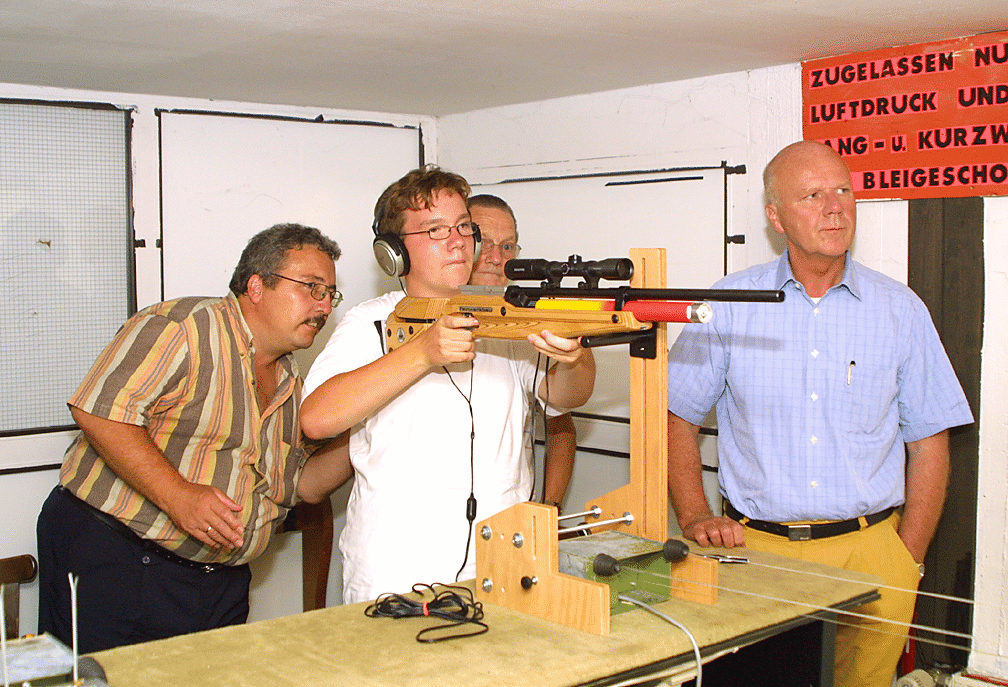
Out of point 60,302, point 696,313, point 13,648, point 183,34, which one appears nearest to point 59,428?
point 60,302

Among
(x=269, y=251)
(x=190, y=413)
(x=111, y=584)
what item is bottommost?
(x=111, y=584)

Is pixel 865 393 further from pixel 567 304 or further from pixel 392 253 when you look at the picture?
pixel 392 253

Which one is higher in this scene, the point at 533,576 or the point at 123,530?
the point at 533,576

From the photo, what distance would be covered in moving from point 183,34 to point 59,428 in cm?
182

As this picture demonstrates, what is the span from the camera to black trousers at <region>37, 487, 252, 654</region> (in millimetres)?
3205

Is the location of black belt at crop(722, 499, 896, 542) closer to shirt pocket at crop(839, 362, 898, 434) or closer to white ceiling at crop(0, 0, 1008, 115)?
shirt pocket at crop(839, 362, 898, 434)

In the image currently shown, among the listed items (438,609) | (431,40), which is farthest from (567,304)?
(431,40)

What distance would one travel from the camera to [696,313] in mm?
2184

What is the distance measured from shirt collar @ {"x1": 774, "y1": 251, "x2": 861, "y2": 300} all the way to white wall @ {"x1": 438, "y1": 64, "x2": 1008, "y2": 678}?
1.10 ft

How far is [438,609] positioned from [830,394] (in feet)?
4.89

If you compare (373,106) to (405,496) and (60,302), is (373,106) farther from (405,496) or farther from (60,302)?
(405,496)

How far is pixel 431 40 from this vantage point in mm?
3154

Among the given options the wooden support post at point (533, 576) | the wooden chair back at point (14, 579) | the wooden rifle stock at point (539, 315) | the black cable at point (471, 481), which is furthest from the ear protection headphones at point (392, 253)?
the wooden chair back at point (14, 579)

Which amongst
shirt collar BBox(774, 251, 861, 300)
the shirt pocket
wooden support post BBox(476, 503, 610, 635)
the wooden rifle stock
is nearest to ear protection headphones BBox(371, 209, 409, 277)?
the wooden rifle stock
